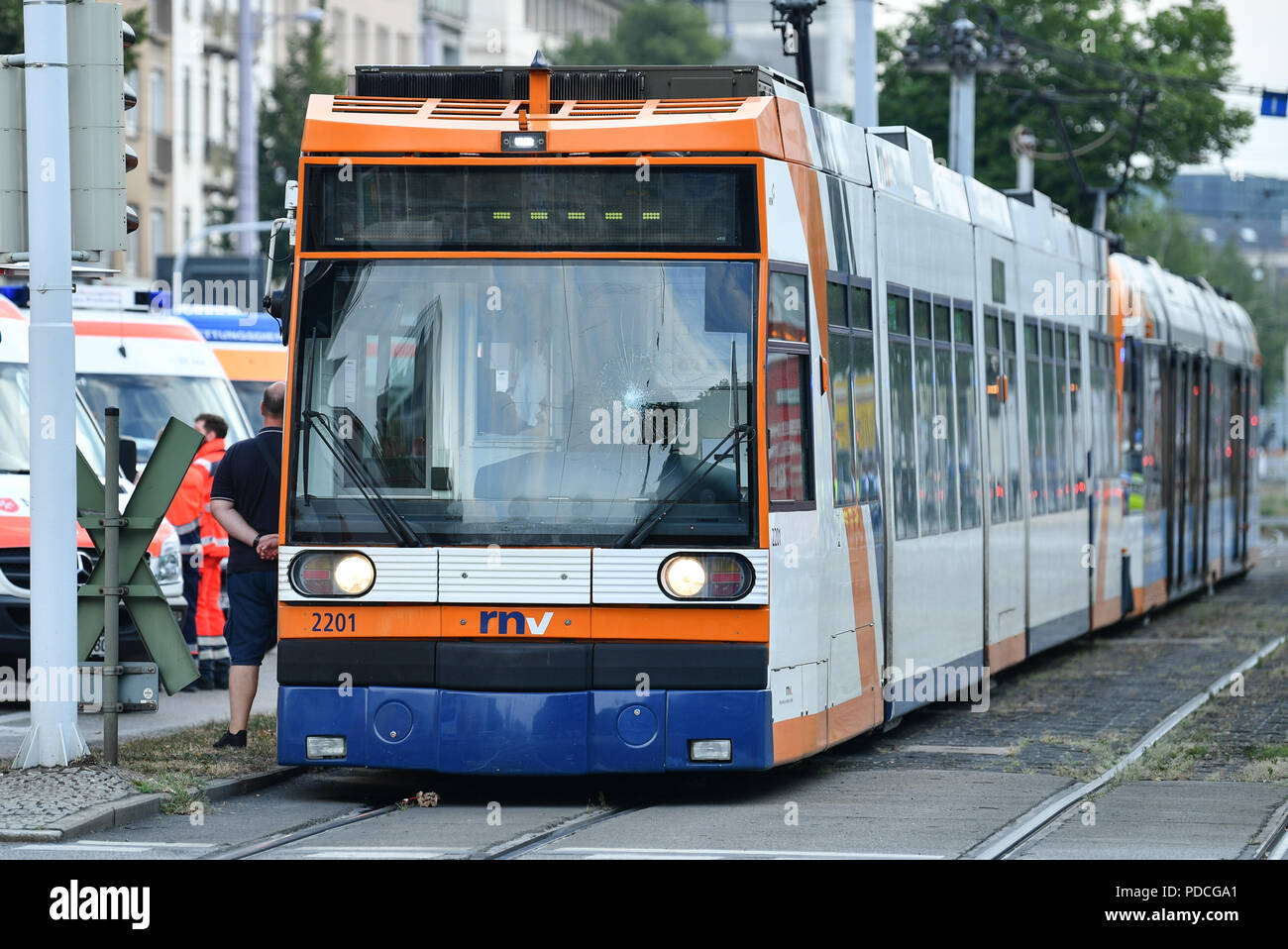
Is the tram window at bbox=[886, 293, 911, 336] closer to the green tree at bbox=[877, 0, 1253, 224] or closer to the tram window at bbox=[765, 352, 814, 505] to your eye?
the tram window at bbox=[765, 352, 814, 505]

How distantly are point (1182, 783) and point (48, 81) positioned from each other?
5969 mm

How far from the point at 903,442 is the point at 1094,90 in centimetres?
3292

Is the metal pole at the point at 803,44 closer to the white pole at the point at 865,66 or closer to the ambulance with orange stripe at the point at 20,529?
the white pole at the point at 865,66

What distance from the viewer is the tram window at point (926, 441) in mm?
13508

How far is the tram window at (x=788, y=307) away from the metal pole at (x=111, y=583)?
3018mm

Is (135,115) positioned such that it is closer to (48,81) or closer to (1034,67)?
(1034,67)

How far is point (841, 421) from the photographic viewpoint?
38.3ft

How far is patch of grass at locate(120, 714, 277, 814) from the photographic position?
10.8 metres

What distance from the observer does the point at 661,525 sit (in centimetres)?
1045

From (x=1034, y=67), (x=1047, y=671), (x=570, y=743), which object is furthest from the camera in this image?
(x=1034, y=67)

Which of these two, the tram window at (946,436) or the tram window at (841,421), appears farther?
the tram window at (946,436)
